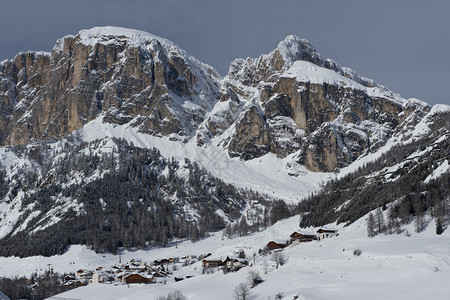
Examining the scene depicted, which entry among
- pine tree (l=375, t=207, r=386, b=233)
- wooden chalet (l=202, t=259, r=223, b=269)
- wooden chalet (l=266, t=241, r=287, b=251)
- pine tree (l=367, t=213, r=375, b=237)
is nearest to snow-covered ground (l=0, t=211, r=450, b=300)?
pine tree (l=367, t=213, r=375, b=237)

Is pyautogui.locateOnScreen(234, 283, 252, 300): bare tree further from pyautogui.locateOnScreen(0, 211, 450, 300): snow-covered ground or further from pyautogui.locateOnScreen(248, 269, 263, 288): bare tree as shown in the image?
pyautogui.locateOnScreen(248, 269, 263, 288): bare tree

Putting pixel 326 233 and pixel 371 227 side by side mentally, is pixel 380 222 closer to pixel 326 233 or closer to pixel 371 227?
pixel 371 227

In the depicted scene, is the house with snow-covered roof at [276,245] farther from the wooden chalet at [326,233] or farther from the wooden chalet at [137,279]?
the wooden chalet at [137,279]

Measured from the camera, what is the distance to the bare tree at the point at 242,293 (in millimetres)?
76225

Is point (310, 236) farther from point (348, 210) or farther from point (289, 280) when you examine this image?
point (289, 280)

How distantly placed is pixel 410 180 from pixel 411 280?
75599 mm

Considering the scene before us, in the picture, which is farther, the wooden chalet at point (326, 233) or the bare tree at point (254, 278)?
the wooden chalet at point (326, 233)

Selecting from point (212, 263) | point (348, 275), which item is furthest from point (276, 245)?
point (348, 275)

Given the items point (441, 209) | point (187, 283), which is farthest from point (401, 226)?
point (187, 283)

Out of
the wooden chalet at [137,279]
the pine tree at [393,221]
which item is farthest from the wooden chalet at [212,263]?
the pine tree at [393,221]

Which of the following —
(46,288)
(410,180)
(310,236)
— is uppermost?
(410,180)

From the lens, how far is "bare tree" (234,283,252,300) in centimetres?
7622

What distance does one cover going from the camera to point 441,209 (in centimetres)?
10150

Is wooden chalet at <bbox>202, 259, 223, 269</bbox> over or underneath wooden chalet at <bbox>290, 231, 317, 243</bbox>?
underneath
